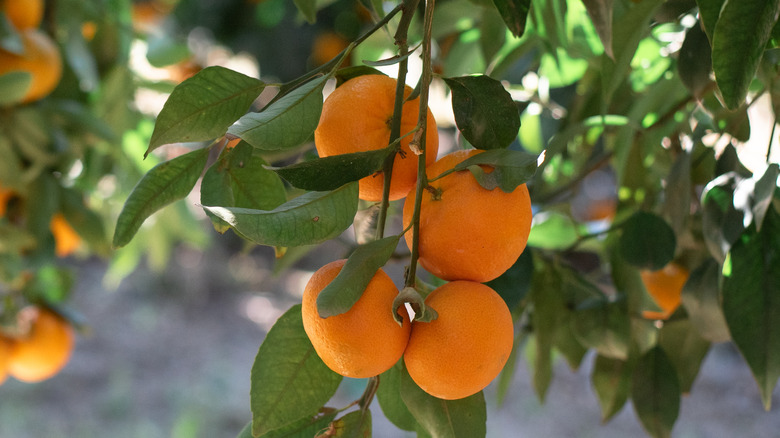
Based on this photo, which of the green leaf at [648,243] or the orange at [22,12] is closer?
the green leaf at [648,243]

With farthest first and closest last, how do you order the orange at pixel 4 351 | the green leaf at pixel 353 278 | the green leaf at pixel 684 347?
the orange at pixel 4 351, the green leaf at pixel 684 347, the green leaf at pixel 353 278

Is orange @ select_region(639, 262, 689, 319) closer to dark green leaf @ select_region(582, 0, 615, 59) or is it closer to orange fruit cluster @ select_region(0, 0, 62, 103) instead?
dark green leaf @ select_region(582, 0, 615, 59)

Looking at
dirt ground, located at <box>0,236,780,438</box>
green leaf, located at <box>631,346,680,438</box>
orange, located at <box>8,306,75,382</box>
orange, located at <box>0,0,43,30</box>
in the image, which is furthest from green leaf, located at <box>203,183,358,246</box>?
dirt ground, located at <box>0,236,780,438</box>

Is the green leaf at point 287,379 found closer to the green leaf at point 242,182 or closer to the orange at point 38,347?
the green leaf at point 242,182

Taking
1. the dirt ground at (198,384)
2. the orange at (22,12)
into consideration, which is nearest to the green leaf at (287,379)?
the orange at (22,12)

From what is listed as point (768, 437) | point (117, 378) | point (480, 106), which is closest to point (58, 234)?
point (480, 106)

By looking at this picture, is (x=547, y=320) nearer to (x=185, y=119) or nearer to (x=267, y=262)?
(x=185, y=119)
